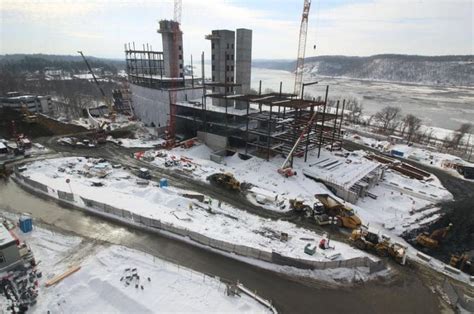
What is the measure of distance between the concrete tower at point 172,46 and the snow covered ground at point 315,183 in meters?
23.6

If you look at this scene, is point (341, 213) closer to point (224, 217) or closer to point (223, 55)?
point (224, 217)

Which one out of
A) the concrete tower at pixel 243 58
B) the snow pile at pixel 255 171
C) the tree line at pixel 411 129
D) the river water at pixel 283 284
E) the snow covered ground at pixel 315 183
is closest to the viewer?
the river water at pixel 283 284

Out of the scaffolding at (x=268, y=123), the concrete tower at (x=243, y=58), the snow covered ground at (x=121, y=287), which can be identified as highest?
the concrete tower at (x=243, y=58)

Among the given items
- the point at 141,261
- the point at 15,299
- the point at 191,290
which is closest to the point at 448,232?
the point at 191,290

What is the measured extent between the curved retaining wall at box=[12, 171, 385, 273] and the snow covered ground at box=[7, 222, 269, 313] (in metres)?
3.02

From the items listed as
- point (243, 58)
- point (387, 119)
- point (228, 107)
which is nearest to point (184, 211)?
point (228, 107)

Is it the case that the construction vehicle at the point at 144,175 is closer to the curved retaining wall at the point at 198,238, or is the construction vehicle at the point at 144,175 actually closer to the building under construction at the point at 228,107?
the curved retaining wall at the point at 198,238

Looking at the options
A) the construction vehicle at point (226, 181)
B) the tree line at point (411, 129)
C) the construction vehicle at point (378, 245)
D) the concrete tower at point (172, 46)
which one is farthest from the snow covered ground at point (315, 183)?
the concrete tower at point (172, 46)

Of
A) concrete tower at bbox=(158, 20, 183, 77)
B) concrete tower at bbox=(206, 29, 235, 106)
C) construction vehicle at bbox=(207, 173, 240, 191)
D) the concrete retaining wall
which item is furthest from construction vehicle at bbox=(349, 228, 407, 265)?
concrete tower at bbox=(158, 20, 183, 77)

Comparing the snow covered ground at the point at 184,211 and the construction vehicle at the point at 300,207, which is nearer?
the snow covered ground at the point at 184,211

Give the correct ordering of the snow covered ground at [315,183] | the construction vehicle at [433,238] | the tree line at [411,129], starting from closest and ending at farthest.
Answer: the construction vehicle at [433,238]
the snow covered ground at [315,183]
the tree line at [411,129]

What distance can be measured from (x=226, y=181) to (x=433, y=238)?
20242mm

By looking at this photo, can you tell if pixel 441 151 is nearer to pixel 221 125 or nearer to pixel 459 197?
pixel 459 197

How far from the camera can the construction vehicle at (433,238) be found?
72.8 ft
